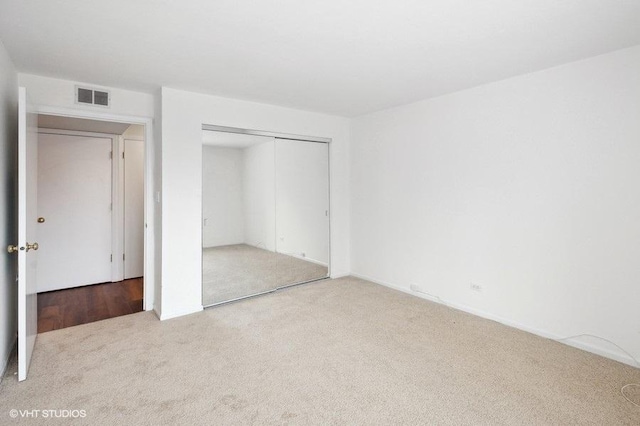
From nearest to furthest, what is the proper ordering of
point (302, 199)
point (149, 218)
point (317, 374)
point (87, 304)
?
point (317, 374) < point (149, 218) < point (87, 304) < point (302, 199)

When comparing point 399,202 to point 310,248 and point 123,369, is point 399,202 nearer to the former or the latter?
point 310,248

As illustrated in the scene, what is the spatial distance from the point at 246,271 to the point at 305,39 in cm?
287

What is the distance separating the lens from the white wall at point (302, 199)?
14.4 feet

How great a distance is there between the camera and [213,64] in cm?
265

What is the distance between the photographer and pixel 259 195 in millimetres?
4191

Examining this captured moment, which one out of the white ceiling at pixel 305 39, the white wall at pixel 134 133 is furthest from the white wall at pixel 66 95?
the white wall at pixel 134 133

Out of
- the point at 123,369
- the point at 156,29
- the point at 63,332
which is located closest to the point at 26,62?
the point at 156,29

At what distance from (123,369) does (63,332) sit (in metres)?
1.12

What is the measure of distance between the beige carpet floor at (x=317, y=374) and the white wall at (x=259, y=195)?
46.6 inches

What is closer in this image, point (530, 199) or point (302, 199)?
point (530, 199)

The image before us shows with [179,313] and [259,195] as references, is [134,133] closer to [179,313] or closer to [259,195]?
[259,195]

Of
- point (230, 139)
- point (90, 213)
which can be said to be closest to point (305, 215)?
point (230, 139)

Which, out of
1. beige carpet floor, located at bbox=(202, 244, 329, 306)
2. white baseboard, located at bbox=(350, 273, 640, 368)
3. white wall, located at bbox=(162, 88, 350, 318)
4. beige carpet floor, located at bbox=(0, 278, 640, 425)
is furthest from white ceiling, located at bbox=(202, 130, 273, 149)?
white baseboard, located at bbox=(350, 273, 640, 368)

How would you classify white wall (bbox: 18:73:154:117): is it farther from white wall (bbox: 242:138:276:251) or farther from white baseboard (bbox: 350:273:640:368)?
white baseboard (bbox: 350:273:640:368)
